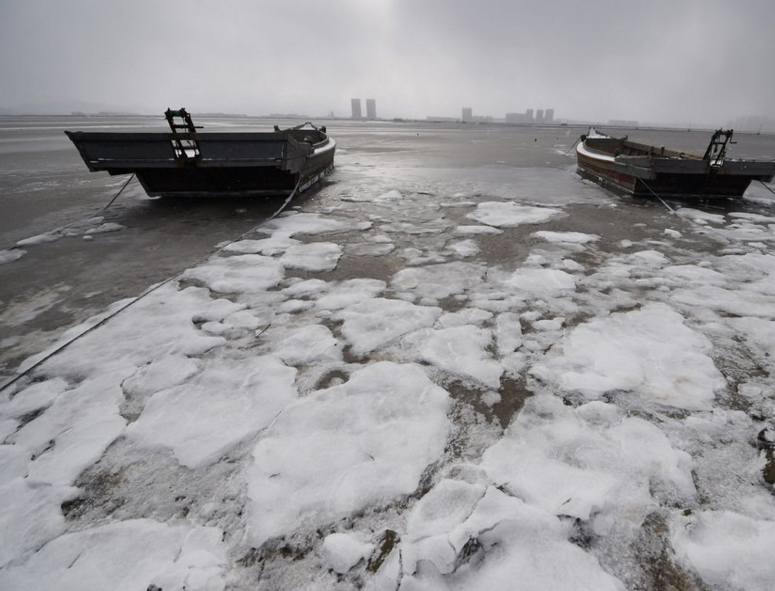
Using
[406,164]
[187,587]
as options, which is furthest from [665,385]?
[406,164]

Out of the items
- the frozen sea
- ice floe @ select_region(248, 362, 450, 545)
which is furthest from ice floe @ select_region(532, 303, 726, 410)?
ice floe @ select_region(248, 362, 450, 545)

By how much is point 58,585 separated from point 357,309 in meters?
2.01

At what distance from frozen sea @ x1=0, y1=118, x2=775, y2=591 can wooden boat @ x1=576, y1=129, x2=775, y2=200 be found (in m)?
2.65

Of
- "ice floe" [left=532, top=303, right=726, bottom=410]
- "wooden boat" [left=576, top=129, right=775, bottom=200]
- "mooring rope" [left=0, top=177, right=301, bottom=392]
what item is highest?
"wooden boat" [left=576, top=129, right=775, bottom=200]

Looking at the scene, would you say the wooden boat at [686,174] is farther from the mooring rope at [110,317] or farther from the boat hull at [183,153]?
the mooring rope at [110,317]

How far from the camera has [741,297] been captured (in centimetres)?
291

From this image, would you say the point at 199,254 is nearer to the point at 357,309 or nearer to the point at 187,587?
the point at 357,309

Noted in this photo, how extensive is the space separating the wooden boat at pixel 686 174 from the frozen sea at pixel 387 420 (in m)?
2.65

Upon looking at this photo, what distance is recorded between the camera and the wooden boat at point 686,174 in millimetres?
5789

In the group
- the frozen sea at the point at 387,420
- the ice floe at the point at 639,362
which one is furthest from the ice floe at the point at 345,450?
the ice floe at the point at 639,362

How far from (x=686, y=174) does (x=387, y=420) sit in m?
7.18

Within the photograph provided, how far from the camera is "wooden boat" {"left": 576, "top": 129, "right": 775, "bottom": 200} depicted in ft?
19.0

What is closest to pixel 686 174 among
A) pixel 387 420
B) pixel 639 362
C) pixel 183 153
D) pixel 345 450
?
pixel 639 362

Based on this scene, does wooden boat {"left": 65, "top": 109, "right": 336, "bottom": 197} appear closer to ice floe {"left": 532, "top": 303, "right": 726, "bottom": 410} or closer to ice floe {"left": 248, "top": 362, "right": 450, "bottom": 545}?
ice floe {"left": 248, "top": 362, "right": 450, "bottom": 545}
